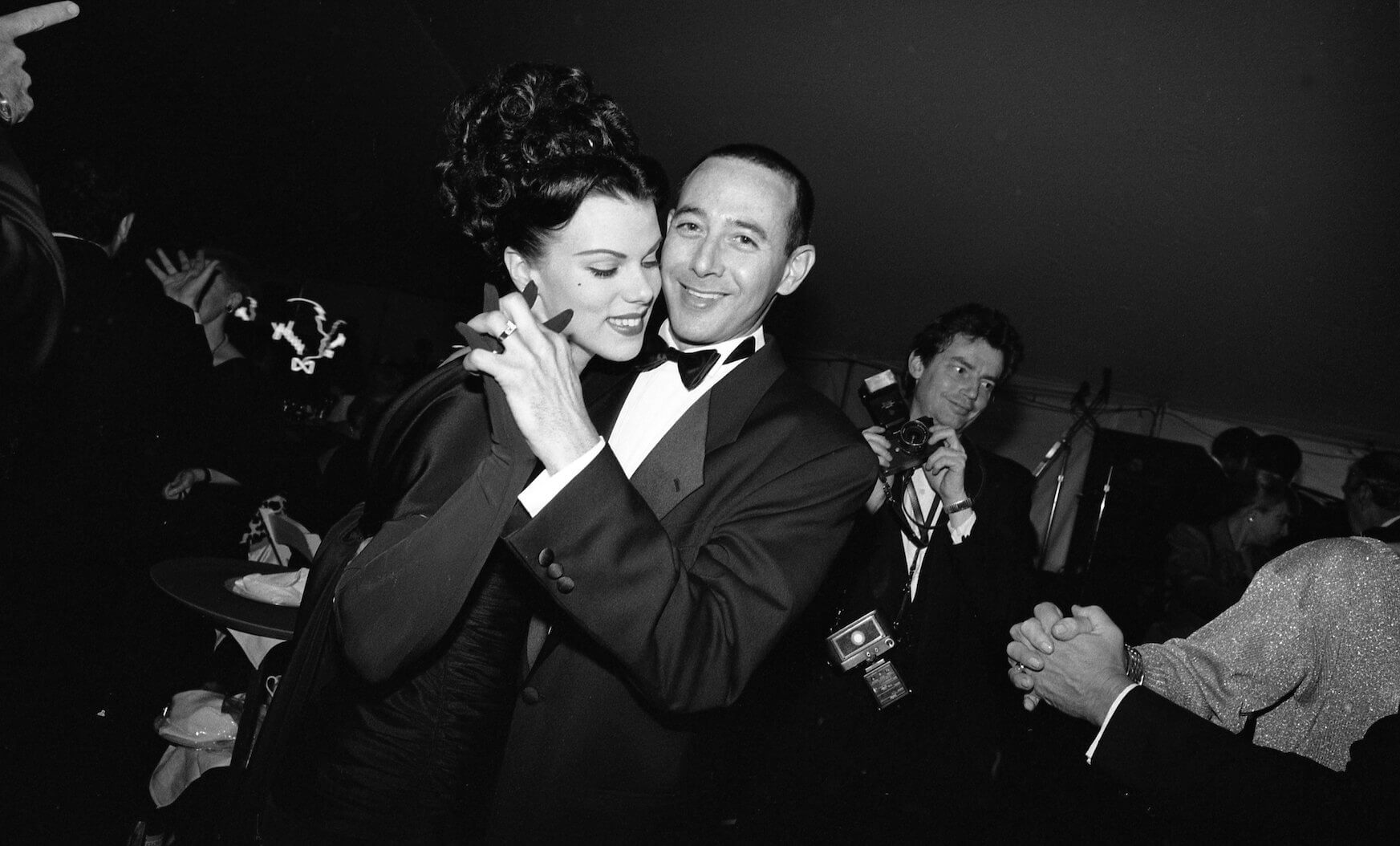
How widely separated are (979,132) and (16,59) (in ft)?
22.0

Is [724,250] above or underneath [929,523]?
above

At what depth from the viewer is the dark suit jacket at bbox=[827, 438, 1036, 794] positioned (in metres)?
3.05

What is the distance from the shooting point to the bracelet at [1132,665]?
196 centimetres

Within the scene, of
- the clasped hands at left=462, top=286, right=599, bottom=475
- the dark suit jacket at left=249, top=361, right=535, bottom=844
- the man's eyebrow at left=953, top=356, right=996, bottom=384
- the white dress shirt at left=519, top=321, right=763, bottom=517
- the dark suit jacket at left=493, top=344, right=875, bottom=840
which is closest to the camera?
the clasped hands at left=462, top=286, right=599, bottom=475

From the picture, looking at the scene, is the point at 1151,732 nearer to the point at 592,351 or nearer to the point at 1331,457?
the point at 592,351

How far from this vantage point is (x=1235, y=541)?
446cm

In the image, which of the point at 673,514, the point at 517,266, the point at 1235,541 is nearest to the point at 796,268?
the point at 517,266

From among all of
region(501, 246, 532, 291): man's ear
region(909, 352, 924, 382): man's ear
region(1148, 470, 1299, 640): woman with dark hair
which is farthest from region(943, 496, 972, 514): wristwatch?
region(501, 246, 532, 291): man's ear

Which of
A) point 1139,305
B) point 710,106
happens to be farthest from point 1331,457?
point 710,106

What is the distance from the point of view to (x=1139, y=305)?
845 cm

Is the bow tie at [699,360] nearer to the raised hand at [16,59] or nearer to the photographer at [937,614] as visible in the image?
the photographer at [937,614]

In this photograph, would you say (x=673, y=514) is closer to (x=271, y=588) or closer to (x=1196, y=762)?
(x=1196, y=762)

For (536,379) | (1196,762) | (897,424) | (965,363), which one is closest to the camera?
(536,379)

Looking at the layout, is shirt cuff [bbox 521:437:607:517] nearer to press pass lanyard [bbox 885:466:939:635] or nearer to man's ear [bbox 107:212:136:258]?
press pass lanyard [bbox 885:466:939:635]
